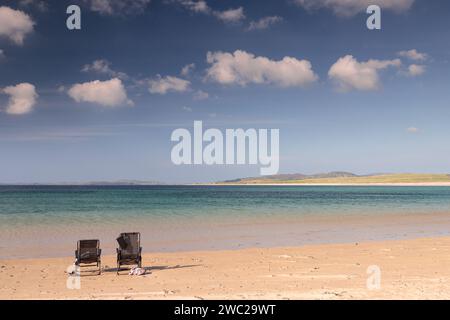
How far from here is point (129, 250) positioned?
11.7 m

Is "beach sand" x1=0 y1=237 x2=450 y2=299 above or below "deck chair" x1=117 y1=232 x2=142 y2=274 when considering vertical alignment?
below

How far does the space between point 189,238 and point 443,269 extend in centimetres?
1186

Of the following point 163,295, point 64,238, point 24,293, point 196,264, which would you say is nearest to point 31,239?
point 64,238

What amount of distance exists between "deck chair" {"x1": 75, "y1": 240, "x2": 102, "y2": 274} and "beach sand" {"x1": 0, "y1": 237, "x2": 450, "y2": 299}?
1.21ft

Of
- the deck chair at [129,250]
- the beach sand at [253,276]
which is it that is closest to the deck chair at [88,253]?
the beach sand at [253,276]

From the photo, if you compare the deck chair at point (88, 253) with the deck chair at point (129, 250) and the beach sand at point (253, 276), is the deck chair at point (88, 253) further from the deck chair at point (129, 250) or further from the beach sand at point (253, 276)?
the deck chair at point (129, 250)

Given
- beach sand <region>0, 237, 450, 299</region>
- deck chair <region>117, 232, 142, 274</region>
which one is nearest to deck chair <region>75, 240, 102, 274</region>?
beach sand <region>0, 237, 450, 299</region>

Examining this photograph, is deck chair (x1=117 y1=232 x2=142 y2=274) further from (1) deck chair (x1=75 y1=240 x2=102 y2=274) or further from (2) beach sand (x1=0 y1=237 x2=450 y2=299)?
(1) deck chair (x1=75 y1=240 x2=102 y2=274)

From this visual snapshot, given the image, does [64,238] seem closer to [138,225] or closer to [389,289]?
[138,225]

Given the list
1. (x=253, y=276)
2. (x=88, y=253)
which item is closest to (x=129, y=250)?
(x=88, y=253)

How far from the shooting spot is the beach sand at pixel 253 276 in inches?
336

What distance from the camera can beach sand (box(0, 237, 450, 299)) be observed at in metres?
8.52

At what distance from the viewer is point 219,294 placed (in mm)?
8484
